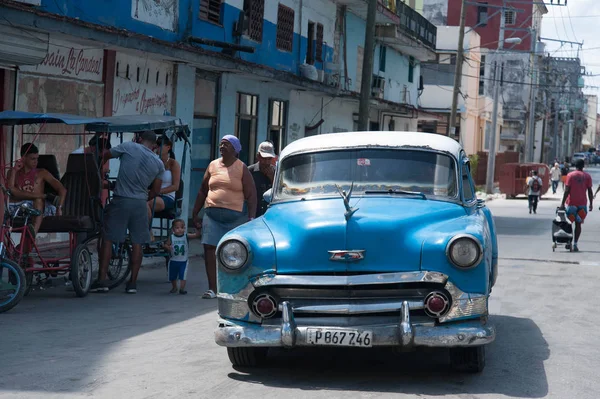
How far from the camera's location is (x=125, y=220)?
39.0 feet

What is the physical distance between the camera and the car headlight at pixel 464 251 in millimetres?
7027

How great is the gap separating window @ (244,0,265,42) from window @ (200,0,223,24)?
1.85 metres

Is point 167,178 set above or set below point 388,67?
below

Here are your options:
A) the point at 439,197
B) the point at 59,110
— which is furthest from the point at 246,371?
the point at 59,110

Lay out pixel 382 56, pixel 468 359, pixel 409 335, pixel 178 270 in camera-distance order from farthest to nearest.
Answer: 1. pixel 382 56
2. pixel 178 270
3. pixel 468 359
4. pixel 409 335

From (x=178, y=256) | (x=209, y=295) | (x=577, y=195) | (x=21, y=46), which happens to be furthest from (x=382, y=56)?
(x=209, y=295)

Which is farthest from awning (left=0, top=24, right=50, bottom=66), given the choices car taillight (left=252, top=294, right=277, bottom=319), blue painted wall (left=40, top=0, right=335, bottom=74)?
car taillight (left=252, top=294, right=277, bottom=319)

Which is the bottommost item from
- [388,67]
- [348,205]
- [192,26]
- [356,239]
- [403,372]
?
[403,372]

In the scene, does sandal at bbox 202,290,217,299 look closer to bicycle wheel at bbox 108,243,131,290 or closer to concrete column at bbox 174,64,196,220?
bicycle wheel at bbox 108,243,131,290

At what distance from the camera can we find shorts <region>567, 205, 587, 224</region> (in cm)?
2034

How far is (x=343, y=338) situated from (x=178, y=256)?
18.1 feet

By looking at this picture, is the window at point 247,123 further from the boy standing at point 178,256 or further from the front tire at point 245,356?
the front tire at point 245,356

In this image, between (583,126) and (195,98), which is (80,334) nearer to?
(195,98)

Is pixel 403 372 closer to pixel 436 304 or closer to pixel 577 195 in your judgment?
pixel 436 304
